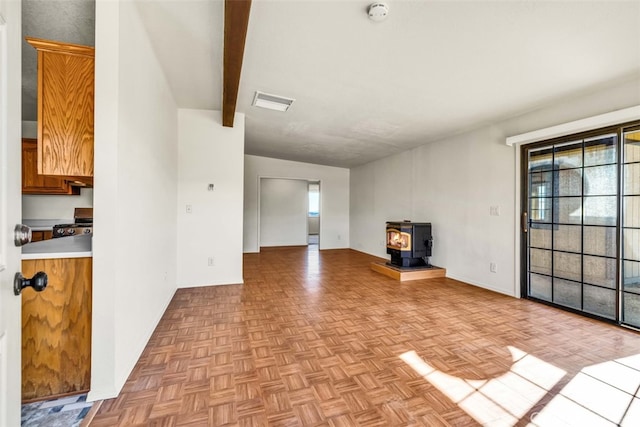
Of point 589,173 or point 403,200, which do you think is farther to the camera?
point 403,200

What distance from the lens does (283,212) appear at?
26.1ft

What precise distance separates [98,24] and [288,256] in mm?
5215

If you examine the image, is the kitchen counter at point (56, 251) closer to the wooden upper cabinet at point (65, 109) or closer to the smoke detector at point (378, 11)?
the wooden upper cabinet at point (65, 109)

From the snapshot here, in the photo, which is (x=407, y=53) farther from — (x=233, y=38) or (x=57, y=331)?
(x=57, y=331)

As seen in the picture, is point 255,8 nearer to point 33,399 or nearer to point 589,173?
point 33,399

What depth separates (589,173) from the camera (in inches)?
112

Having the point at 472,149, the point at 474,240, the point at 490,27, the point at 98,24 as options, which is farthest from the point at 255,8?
the point at 474,240

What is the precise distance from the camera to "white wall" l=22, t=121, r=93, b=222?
3672 mm

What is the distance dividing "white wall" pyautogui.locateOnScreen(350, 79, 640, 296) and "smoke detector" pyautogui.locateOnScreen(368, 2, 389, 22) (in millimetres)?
2540

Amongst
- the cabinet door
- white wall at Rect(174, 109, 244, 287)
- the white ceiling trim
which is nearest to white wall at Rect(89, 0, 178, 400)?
white wall at Rect(174, 109, 244, 287)

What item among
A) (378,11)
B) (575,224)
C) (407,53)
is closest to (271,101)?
(407,53)

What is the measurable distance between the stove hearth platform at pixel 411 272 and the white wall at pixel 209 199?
2361 mm

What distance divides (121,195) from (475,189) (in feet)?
13.7
